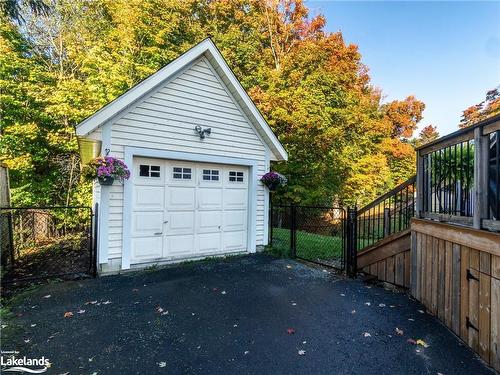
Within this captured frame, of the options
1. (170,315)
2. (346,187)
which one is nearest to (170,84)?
(170,315)

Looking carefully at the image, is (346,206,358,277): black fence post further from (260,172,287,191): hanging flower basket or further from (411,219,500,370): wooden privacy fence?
(260,172,287,191): hanging flower basket

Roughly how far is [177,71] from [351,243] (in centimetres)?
534

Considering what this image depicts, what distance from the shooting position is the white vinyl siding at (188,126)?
5.46 metres

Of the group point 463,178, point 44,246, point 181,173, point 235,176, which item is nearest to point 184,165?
point 181,173

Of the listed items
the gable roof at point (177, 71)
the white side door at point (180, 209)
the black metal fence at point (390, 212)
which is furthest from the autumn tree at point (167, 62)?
the white side door at point (180, 209)

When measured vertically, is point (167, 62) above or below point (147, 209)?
above

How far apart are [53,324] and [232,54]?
13.5 metres

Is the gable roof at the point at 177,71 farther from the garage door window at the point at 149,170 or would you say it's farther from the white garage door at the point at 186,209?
the garage door window at the point at 149,170

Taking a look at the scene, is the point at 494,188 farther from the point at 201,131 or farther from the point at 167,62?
the point at 167,62

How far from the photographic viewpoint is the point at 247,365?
8.85 feet

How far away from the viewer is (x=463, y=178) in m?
3.56

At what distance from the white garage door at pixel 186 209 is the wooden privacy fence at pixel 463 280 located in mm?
4158

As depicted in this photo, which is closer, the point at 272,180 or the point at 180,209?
the point at 180,209

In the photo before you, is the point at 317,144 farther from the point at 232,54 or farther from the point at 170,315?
the point at 170,315
